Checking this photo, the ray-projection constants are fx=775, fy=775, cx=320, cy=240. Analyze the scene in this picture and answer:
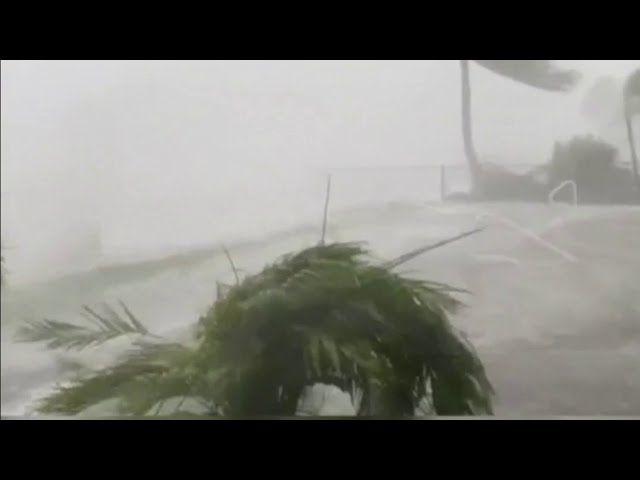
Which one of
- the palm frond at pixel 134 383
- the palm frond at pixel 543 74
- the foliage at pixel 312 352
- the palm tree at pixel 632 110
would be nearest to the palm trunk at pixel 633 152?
the palm tree at pixel 632 110

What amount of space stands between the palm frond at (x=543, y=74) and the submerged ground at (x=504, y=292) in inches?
7.6

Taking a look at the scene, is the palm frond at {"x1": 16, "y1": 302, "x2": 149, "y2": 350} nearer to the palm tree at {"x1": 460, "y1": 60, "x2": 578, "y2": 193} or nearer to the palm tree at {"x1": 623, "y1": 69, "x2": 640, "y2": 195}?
the palm tree at {"x1": 460, "y1": 60, "x2": 578, "y2": 193}

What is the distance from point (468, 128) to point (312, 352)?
1.40ft

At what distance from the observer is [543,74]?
1210mm

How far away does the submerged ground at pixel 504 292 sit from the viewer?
46.3 inches

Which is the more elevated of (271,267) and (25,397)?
(271,267)

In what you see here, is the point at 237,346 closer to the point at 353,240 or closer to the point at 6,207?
the point at 353,240

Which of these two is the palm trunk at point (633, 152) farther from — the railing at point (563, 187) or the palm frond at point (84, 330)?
the palm frond at point (84, 330)

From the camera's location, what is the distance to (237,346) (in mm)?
1190

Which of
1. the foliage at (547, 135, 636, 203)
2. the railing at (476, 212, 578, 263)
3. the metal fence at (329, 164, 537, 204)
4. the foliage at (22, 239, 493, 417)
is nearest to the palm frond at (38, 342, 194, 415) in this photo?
the foliage at (22, 239, 493, 417)

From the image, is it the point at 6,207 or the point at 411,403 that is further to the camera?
the point at 6,207

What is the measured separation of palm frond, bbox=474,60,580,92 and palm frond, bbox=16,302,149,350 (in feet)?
2.32
